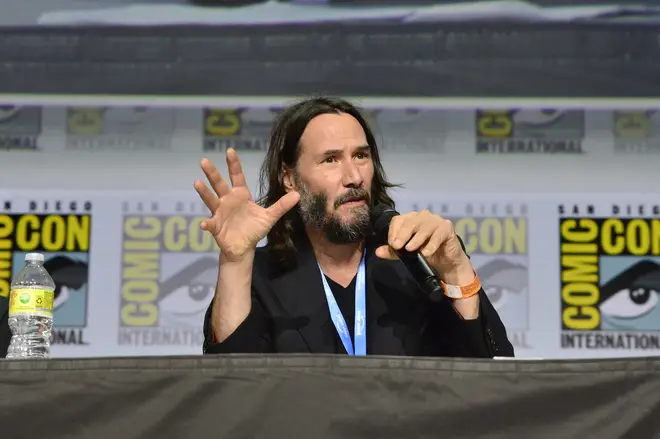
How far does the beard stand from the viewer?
66.4 inches

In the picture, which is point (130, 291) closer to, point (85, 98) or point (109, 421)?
point (85, 98)

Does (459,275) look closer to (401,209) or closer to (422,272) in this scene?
(422,272)

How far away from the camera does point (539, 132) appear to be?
264 cm

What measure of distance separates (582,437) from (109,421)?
1.75 ft

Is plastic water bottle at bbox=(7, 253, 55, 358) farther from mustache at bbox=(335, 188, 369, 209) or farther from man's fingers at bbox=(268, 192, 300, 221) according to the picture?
mustache at bbox=(335, 188, 369, 209)

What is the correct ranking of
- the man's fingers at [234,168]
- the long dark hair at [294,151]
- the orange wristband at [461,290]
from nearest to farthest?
1. the man's fingers at [234,168]
2. the orange wristband at [461,290]
3. the long dark hair at [294,151]

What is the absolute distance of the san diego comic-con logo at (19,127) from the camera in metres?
2.68

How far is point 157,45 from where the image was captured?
2701 millimetres

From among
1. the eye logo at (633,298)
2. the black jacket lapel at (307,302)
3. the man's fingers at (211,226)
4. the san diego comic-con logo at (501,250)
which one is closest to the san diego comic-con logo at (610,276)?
the eye logo at (633,298)

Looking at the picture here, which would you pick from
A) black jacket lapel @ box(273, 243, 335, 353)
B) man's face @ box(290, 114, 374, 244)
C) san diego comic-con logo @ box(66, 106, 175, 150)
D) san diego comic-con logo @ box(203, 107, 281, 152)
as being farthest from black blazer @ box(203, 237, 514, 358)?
san diego comic-con logo @ box(66, 106, 175, 150)

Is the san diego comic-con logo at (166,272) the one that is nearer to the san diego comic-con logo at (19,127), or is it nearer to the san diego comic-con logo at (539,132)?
the san diego comic-con logo at (19,127)

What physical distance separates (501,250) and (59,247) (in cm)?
138

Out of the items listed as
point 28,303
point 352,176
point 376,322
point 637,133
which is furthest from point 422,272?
point 637,133

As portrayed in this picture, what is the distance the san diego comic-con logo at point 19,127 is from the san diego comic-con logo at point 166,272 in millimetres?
387
